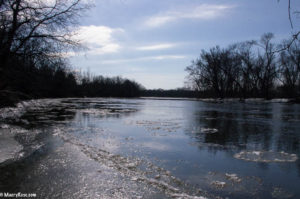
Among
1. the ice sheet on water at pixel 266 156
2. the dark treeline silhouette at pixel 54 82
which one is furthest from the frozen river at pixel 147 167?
the dark treeline silhouette at pixel 54 82

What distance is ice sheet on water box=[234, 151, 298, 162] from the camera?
24.6 ft

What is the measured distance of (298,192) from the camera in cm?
501

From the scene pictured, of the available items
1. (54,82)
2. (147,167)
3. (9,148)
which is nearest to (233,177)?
(147,167)

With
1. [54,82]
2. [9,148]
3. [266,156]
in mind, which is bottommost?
[266,156]

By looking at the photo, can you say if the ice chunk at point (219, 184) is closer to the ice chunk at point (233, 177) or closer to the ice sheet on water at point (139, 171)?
the ice chunk at point (233, 177)

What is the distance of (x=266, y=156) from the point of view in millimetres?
7895

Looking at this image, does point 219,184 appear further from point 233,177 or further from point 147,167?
point 147,167

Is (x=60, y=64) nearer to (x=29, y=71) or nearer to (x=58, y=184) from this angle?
(x=29, y=71)

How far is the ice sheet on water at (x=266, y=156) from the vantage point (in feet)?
24.6

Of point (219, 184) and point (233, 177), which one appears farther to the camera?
point (233, 177)

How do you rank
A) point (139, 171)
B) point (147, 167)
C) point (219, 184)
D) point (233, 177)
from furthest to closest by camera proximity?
point (147, 167) → point (139, 171) → point (233, 177) → point (219, 184)

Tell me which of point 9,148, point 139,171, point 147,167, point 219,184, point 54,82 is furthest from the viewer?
point 54,82

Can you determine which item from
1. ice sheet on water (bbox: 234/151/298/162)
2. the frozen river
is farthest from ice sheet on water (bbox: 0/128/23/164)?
ice sheet on water (bbox: 234/151/298/162)

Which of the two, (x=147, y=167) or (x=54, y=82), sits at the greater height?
(x=54, y=82)
